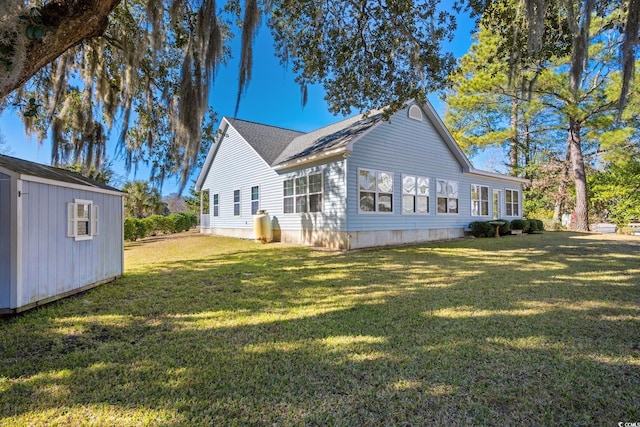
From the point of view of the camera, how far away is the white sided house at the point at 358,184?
10500mm

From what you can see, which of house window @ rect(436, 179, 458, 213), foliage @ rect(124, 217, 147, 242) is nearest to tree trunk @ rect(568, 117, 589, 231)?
house window @ rect(436, 179, 458, 213)

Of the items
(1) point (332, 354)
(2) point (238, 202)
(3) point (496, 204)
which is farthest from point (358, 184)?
(3) point (496, 204)

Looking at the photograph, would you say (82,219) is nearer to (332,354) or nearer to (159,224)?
(332,354)

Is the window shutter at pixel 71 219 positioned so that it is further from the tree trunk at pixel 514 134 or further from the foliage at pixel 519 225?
the tree trunk at pixel 514 134

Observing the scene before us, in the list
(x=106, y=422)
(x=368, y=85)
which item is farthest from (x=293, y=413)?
(x=368, y=85)

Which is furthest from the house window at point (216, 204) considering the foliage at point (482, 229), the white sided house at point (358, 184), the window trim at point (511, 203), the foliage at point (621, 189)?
the foliage at point (621, 189)

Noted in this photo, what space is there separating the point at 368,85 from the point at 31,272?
24.0 ft

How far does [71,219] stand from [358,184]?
7585mm

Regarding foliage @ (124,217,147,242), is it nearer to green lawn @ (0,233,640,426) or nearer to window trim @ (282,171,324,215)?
window trim @ (282,171,324,215)


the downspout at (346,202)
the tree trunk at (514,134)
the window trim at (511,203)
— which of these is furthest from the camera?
the tree trunk at (514,134)

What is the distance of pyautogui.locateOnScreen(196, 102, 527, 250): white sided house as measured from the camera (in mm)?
10500

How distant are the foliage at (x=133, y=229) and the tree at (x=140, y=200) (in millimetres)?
→ 8695

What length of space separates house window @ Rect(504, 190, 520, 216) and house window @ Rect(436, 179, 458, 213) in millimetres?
4558

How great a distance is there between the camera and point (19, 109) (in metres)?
5.95
